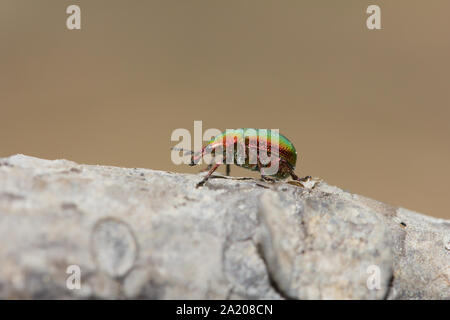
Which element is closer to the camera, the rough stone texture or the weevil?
the rough stone texture

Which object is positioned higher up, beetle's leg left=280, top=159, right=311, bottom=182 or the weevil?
the weevil

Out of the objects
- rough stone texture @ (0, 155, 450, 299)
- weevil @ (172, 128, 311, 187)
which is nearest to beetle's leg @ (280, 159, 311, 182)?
weevil @ (172, 128, 311, 187)

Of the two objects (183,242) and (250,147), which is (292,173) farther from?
(183,242)

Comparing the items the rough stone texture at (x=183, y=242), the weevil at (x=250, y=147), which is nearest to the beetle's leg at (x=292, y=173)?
the weevil at (x=250, y=147)

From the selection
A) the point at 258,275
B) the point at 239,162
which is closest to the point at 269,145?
the point at 239,162

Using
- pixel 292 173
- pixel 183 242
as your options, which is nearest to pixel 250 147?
pixel 292 173

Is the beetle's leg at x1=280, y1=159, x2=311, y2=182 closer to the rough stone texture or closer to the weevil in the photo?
the weevil

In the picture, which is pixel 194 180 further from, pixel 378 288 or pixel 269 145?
pixel 378 288

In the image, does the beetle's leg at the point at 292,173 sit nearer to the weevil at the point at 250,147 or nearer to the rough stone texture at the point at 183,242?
the weevil at the point at 250,147

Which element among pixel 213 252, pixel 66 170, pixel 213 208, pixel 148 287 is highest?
pixel 66 170
